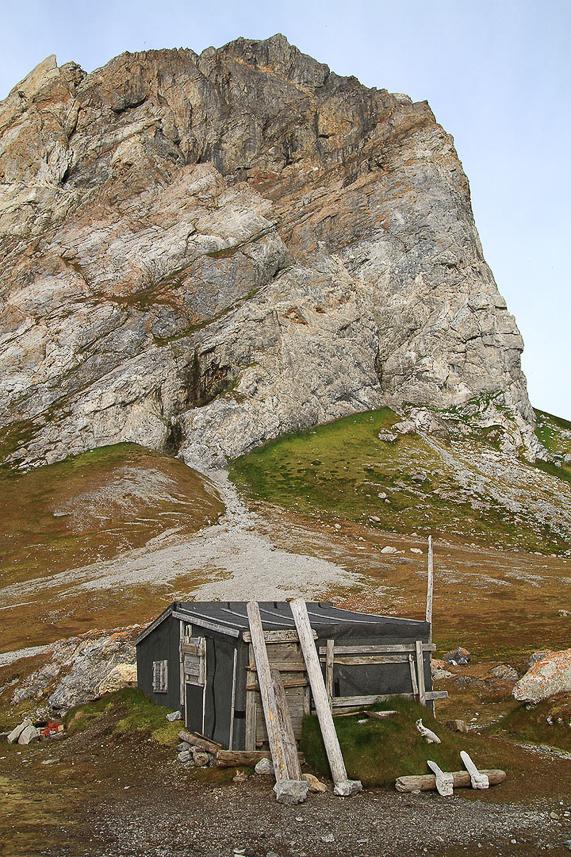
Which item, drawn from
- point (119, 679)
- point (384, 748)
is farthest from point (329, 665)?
point (119, 679)

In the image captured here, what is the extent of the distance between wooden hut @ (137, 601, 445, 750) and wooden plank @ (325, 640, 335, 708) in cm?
3

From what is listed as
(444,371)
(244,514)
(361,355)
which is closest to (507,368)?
(444,371)

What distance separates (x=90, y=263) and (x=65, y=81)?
80.5 m

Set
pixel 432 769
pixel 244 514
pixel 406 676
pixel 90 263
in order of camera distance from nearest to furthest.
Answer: pixel 432 769 → pixel 406 676 → pixel 244 514 → pixel 90 263

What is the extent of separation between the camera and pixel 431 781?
15883 millimetres

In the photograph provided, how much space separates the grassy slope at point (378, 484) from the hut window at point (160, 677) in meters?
63.8

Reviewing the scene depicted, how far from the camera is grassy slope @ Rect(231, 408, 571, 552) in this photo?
8625cm

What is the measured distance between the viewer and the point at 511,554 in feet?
253

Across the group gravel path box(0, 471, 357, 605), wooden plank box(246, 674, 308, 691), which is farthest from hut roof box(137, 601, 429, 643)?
gravel path box(0, 471, 357, 605)

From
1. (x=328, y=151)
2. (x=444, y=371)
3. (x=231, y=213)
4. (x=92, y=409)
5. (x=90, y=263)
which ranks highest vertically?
(x=328, y=151)

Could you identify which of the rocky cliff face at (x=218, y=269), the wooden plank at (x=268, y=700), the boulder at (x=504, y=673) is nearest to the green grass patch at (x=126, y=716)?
the wooden plank at (x=268, y=700)

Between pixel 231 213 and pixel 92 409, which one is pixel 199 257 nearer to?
pixel 231 213

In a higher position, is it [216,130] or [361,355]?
[216,130]

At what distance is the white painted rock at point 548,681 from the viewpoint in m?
22.6
